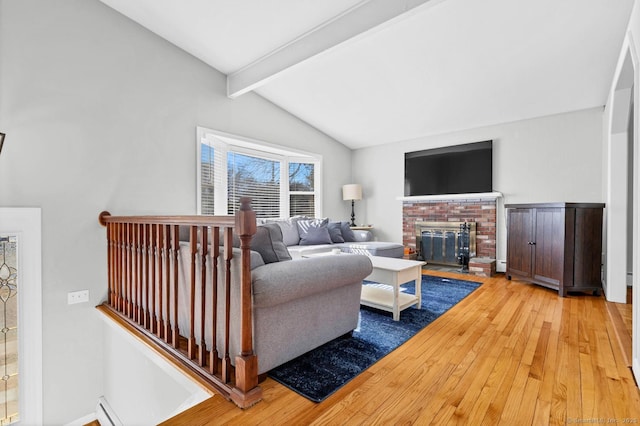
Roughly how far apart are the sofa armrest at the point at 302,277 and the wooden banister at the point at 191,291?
107 millimetres

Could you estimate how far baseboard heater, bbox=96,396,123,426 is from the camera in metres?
2.48

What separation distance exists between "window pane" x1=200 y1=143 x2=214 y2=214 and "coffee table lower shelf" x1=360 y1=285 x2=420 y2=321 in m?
2.28

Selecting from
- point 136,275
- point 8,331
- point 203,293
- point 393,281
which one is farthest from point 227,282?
point 8,331

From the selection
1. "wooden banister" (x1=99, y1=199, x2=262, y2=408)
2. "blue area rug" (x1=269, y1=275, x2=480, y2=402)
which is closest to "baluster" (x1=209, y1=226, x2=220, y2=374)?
"wooden banister" (x1=99, y1=199, x2=262, y2=408)

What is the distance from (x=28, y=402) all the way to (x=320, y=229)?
3.48 metres

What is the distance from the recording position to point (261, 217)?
4938 mm

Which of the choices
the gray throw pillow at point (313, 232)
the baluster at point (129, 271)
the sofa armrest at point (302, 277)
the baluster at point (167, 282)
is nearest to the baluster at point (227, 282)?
the sofa armrest at point (302, 277)

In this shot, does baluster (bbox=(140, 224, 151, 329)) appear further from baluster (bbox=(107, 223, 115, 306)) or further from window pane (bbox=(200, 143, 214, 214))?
window pane (bbox=(200, 143, 214, 214))

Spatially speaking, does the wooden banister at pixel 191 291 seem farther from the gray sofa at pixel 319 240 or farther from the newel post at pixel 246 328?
the gray sofa at pixel 319 240

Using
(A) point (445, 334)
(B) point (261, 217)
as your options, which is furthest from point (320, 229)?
(A) point (445, 334)

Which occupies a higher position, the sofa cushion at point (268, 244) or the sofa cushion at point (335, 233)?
the sofa cushion at point (268, 244)

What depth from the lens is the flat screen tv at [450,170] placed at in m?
4.74

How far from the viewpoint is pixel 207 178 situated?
3.98m

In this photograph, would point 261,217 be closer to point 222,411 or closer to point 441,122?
point 441,122
